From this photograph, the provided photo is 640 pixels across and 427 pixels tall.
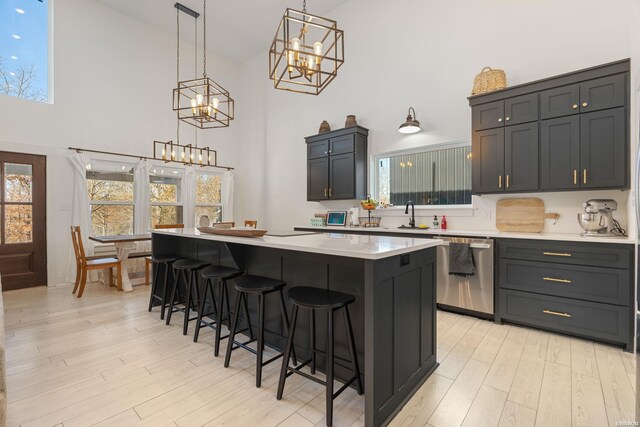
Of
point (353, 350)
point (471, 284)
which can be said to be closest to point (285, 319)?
point (353, 350)

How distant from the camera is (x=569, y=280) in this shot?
8.80 ft

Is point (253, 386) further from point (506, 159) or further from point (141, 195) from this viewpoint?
point (141, 195)

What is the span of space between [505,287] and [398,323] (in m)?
1.90

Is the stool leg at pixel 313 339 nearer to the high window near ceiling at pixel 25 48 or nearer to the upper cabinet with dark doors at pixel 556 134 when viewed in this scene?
the upper cabinet with dark doors at pixel 556 134

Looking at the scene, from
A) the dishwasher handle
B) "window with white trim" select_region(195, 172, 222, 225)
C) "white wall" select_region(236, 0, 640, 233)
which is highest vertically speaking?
"white wall" select_region(236, 0, 640, 233)

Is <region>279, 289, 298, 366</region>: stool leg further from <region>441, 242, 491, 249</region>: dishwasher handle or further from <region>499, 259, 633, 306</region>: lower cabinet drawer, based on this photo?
<region>499, 259, 633, 306</region>: lower cabinet drawer

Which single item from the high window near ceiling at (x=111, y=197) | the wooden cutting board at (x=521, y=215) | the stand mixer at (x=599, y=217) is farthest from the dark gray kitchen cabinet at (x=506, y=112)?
the high window near ceiling at (x=111, y=197)

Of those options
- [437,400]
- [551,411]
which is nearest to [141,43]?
[437,400]

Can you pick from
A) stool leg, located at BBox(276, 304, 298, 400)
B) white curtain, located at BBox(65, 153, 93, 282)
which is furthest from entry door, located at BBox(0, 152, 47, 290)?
stool leg, located at BBox(276, 304, 298, 400)

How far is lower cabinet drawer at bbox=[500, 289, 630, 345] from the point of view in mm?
2479

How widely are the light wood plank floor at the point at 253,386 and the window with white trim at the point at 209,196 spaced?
3.79 metres

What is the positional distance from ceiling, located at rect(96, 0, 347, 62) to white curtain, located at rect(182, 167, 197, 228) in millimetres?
2774

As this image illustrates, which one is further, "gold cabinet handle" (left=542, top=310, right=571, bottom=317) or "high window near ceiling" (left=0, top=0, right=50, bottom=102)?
"high window near ceiling" (left=0, top=0, right=50, bottom=102)

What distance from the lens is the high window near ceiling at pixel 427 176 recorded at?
13.0 ft
